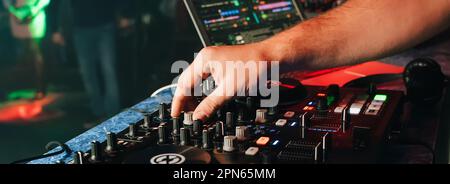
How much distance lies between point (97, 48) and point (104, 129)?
147 cm

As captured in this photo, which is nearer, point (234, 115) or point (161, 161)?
point (161, 161)

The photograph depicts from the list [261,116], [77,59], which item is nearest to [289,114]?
[261,116]

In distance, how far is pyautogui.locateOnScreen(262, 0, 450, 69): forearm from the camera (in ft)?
2.78

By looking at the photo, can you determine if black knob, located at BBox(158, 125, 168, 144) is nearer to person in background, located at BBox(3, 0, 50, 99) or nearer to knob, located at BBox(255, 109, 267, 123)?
knob, located at BBox(255, 109, 267, 123)

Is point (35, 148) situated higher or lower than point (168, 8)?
lower

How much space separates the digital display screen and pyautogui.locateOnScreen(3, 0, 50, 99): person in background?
0.69m

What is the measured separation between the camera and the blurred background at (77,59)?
175 cm

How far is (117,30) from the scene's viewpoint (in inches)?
96.4

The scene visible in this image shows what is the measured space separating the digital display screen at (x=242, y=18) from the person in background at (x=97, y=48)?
1069 millimetres

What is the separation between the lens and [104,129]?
3.06ft

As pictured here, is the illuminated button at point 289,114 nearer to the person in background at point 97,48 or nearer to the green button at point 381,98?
the green button at point 381,98
